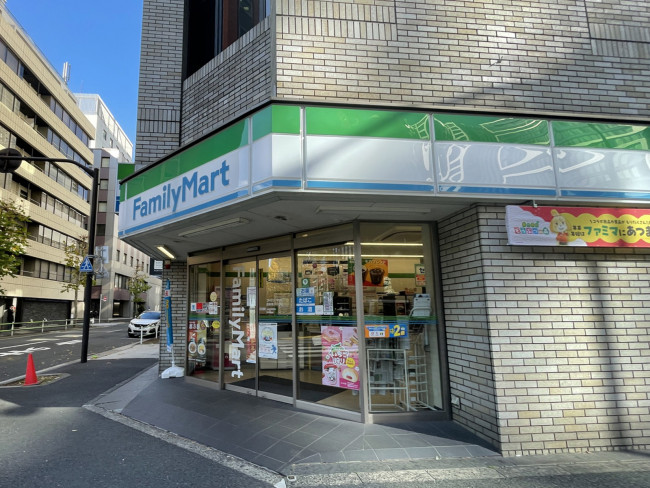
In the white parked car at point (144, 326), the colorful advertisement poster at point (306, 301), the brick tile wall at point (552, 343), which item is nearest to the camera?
the brick tile wall at point (552, 343)

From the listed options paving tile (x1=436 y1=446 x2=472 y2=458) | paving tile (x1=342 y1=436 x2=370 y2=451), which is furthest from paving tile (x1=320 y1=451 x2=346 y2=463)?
paving tile (x1=436 y1=446 x2=472 y2=458)

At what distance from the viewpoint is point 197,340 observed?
8234mm

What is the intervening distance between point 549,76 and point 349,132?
10.5 ft

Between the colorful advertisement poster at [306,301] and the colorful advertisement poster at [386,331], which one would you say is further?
the colorful advertisement poster at [306,301]

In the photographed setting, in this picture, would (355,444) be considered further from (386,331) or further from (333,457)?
(386,331)

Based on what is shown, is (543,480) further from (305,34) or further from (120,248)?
(120,248)

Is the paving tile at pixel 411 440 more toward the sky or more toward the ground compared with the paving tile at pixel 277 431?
more toward the ground

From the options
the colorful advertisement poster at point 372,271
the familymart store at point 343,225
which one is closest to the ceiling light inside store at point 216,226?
the familymart store at point 343,225

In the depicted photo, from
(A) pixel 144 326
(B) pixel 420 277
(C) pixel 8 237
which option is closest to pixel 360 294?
(B) pixel 420 277

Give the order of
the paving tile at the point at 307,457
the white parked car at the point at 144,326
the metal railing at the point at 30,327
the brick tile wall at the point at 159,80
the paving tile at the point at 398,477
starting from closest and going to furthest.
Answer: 1. the paving tile at the point at 398,477
2. the paving tile at the point at 307,457
3. the brick tile wall at the point at 159,80
4. the white parked car at the point at 144,326
5. the metal railing at the point at 30,327

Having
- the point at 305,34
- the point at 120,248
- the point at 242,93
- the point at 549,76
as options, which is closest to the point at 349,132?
the point at 305,34

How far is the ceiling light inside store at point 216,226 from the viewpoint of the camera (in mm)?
5559

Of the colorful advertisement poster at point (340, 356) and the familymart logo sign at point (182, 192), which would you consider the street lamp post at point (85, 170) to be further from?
the colorful advertisement poster at point (340, 356)

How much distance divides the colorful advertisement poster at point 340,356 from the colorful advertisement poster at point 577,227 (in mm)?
2585
